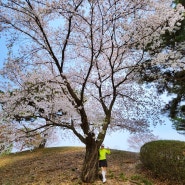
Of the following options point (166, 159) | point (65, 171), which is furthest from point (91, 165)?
point (166, 159)

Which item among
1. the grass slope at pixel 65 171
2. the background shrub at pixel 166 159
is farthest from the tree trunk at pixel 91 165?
the background shrub at pixel 166 159

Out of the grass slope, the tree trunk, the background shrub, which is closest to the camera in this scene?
the tree trunk

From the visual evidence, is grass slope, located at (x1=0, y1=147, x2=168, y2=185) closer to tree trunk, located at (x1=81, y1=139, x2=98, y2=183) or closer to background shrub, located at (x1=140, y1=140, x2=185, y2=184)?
tree trunk, located at (x1=81, y1=139, x2=98, y2=183)

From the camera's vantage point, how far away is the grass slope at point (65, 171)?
1077cm

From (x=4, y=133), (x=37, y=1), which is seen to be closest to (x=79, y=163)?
(x=4, y=133)

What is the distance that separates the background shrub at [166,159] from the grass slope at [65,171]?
554 mm

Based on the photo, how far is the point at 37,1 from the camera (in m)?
8.59

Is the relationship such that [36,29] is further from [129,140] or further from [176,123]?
[129,140]

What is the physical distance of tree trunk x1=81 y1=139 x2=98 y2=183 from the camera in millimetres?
10336

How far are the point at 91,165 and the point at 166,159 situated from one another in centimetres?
291

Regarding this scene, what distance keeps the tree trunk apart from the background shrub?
2567mm

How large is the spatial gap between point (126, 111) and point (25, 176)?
210 inches

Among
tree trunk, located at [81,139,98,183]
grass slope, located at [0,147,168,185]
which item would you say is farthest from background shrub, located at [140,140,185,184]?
tree trunk, located at [81,139,98,183]

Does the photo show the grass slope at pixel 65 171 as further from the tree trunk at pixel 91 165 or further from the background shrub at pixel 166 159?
the background shrub at pixel 166 159
